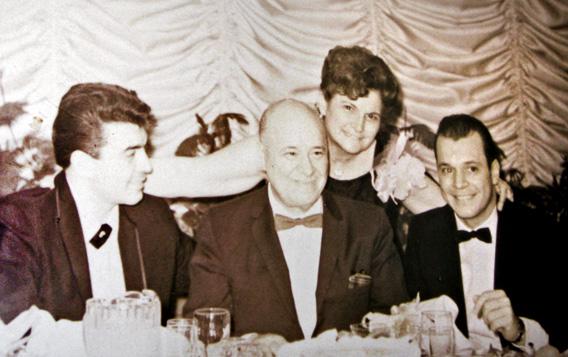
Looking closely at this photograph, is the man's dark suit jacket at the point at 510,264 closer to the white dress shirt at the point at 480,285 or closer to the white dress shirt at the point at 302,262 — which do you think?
the white dress shirt at the point at 480,285

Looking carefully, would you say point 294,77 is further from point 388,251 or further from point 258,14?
point 388,251

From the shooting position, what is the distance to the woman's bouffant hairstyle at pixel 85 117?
3.16 metres

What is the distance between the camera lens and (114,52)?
10.9 feet

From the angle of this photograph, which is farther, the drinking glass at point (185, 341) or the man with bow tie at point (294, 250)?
the man with bow tie at point (294, 250)

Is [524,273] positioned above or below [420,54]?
below

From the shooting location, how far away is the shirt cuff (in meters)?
3.63

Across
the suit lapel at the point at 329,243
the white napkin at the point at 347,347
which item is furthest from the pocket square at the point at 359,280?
the white napkin at the point at 347,347

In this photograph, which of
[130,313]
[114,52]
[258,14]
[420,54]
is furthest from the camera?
[420,54]

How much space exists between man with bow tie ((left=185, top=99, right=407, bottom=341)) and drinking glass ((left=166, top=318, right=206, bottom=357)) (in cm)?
9

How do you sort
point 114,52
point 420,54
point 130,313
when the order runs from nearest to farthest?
point 130,313, point 114,52, point 420,54

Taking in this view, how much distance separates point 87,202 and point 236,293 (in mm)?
820

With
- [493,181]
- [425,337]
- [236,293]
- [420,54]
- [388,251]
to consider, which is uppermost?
[420,54]

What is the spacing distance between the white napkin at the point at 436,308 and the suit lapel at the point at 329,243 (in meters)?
0.30

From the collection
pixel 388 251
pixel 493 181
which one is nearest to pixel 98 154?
pixel 388 251
